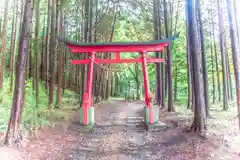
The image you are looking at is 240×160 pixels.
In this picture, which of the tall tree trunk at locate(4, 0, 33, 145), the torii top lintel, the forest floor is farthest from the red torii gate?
the tall tree trunk at locate(4, 0, 33, 145)

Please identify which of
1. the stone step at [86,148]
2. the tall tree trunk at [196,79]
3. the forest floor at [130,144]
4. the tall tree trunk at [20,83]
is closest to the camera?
the forest floor at [130,144]

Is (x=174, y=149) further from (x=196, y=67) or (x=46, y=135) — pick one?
(x=46, y=135)

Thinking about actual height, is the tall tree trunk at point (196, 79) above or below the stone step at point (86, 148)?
above

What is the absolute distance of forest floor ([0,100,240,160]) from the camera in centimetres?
548

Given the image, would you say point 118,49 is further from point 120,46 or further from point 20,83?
point 20,83

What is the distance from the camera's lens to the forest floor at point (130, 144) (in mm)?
5480

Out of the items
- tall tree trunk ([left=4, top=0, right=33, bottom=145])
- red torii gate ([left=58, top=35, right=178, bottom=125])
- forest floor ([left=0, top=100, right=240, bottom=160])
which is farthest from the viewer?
red torii gate ([left=58, top=35, right=178, bottom=125])

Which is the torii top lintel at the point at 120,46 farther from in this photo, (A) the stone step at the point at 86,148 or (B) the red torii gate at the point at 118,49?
(A) the stone step at the point at 86,148

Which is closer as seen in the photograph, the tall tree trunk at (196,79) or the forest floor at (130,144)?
the forest floor at (130,144)

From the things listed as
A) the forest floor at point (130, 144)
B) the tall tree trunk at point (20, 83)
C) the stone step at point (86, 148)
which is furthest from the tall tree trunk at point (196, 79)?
the tall tree trunk at point (20, 83)

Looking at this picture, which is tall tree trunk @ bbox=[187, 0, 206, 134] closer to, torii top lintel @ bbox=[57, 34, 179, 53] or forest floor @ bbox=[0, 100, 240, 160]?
forest floor @ bbox=[0, 100, 240, 160]

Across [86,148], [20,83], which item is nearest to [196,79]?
[86,148]

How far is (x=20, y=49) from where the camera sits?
5.96 meters

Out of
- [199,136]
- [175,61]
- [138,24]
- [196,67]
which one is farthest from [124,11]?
[199,136]
